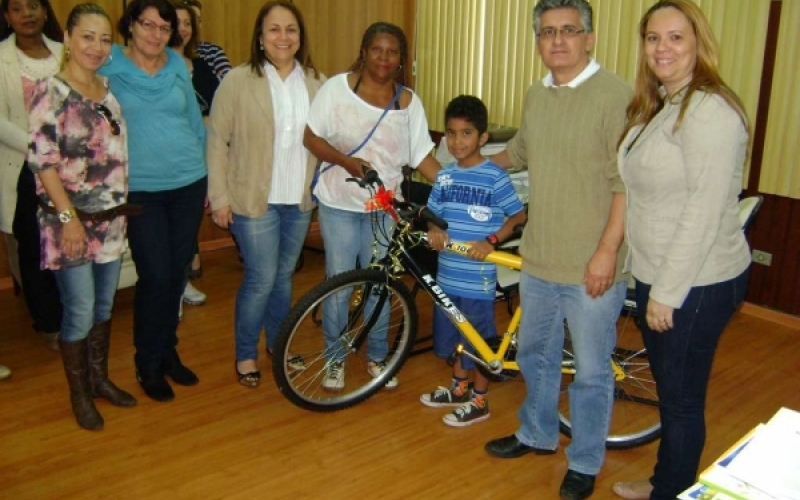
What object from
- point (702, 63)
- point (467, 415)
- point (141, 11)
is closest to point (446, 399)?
point (467, 415)

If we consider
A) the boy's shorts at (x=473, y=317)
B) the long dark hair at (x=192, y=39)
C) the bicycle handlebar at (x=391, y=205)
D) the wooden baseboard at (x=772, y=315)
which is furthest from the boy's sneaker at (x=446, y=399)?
the long dark hair at (x=192, y=39)

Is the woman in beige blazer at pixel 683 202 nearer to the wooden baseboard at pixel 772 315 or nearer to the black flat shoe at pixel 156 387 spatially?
the black flat shoe at pixel 156 387

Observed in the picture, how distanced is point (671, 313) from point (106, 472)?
5.86 ft

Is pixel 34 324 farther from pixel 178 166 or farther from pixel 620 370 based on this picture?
pixel 620 370

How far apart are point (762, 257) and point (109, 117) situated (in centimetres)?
321

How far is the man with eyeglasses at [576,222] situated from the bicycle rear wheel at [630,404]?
308 mm

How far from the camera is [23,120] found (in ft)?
10.0

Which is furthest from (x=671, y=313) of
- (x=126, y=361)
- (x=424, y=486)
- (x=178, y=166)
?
(x=126, y=361)

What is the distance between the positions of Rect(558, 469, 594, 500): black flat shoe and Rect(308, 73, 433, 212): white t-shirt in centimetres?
115

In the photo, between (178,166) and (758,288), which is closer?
(178,166)

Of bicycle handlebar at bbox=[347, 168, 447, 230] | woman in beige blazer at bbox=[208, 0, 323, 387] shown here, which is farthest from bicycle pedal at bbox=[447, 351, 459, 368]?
woman in beige blazer at bbox=[208, 0, 323, 387]

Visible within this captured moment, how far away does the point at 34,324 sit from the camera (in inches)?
138

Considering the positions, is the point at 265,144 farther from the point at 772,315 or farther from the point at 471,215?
the point at 772,315

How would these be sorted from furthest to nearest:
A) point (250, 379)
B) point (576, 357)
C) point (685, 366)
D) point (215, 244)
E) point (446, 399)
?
point (215, 244)
point (250, 379)
point (446, 399)
point (576, 357)
point (685, 366)
